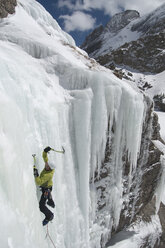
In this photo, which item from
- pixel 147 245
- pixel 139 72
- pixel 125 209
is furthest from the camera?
pixel 139 72

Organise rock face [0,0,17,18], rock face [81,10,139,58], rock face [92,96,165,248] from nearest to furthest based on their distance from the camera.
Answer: rock face [92,96,165,248] < rock face [0,0,17,18] < rock face [81,10,139,58]

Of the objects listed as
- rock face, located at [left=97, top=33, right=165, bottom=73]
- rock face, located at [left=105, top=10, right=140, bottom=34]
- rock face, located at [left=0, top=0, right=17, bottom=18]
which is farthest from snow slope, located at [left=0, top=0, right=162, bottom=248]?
rock face, located at [left=105, top=10, right=140, bottom=34]

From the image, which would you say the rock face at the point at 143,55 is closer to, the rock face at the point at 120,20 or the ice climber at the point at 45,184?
the ice climber at the point at 45,184

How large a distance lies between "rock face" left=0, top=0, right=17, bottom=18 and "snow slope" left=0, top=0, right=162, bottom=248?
0.30 metres

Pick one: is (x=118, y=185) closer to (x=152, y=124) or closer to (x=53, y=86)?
(x=152, y=124)

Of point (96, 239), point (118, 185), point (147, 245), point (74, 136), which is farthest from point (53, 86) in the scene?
point (147, 245)

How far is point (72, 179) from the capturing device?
15.6ft

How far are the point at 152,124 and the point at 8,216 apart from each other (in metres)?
6.27

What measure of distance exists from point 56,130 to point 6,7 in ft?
19.6

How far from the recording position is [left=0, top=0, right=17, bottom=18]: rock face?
6.98m

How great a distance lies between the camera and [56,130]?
4.31 m

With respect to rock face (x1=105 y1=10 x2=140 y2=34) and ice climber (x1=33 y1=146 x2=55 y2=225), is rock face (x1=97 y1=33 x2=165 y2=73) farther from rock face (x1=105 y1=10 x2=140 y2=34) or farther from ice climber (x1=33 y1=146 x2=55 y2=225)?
rock face (x1=105 y1=10 x2=140 y2=34)

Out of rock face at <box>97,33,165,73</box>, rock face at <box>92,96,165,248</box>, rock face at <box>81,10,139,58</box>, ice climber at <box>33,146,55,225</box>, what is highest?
rock face at <box>81,10,139,58</box>

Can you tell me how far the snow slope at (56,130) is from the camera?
2641 mm
